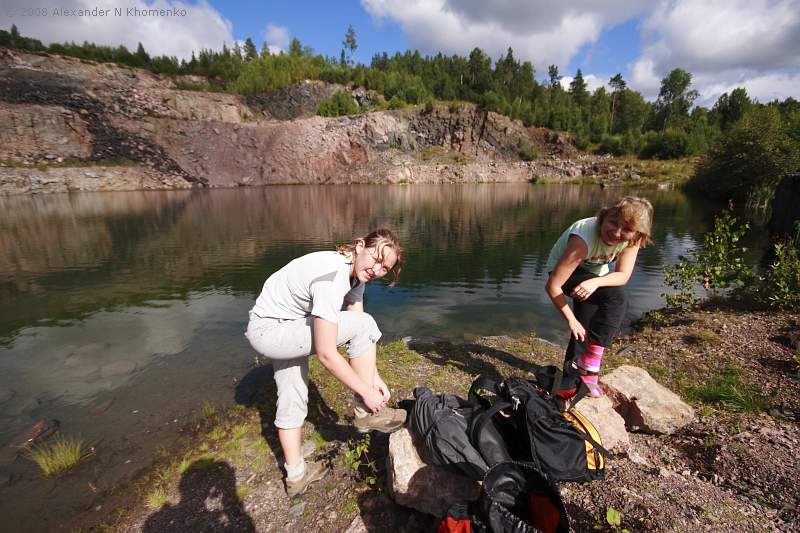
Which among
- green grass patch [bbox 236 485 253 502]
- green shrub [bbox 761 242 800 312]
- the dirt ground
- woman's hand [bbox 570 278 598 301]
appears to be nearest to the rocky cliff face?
the dirt ground

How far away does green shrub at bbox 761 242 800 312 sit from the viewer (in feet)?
23.0

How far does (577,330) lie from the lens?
13.9 ft

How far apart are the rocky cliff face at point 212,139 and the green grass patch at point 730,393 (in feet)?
210

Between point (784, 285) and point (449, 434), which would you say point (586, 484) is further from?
point (784, 285)

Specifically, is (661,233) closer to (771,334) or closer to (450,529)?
(771,334)

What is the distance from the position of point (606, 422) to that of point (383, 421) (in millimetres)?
2336

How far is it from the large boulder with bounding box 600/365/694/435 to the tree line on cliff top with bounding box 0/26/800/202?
257 ft

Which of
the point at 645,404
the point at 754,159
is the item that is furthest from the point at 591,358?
the point at 754,159

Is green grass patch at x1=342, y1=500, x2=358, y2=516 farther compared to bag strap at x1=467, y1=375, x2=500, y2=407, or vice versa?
bag strap at x1=467, y1=375, x2=500, y2=407

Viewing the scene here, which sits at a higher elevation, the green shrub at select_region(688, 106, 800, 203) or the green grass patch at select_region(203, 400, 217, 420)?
the green shrub at select_region(688, 106, 800, 203)

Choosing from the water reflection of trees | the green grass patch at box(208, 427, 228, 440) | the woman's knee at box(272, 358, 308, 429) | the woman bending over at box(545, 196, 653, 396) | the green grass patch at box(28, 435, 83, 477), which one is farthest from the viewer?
the water reflection of trees

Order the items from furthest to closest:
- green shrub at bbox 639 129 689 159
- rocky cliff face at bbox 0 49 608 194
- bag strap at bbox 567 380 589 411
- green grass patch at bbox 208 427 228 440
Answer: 1. green shrub at bbox 639 129 689 159
2. rocky cliff face at bbox 0 49 608 194
3. green grass patch at bbox 208 427 228 440
4. bag strap at bbox 567 380 589 411

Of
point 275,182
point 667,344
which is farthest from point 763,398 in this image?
point 275,182

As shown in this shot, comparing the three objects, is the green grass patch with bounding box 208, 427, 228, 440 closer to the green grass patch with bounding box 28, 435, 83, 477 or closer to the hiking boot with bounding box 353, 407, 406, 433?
the green grass patch with bounding box 28, 435, 83, 477
